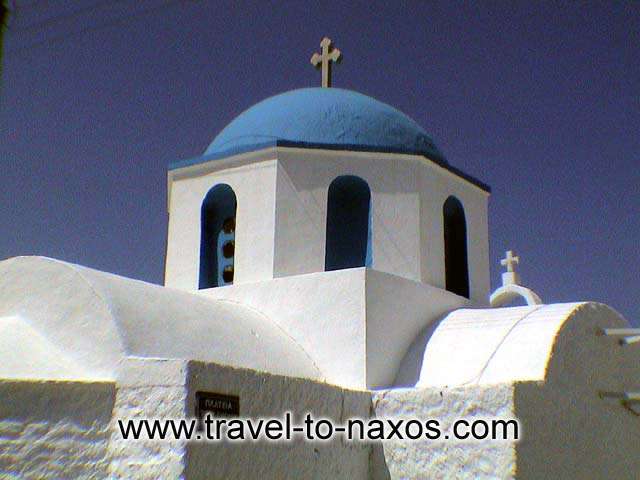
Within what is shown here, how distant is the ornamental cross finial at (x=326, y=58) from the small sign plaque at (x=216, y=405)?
17.0ft

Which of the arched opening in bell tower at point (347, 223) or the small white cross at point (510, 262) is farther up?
the small white cross at point (510, 262)

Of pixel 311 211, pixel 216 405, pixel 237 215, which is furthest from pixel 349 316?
pixel 216 405

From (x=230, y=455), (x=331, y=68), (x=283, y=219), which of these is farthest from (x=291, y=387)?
(x=331, y=68)

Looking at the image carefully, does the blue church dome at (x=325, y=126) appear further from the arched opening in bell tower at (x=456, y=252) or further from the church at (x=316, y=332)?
the arched opening in bell tower at (x=456, y=252)

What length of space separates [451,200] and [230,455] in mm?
4678

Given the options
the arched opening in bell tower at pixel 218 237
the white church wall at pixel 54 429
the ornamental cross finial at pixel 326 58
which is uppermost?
the ornamental cross finial at pixel 326 58

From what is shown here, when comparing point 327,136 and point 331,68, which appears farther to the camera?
point 331,68

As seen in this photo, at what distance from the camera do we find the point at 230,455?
501cm

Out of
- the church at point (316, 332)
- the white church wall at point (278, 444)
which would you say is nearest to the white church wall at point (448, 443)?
the church at point (316, 332)

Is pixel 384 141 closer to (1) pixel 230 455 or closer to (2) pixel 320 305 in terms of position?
(2) pixel 320 305

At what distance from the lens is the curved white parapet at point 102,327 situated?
5410mm

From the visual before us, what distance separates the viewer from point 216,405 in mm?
4984

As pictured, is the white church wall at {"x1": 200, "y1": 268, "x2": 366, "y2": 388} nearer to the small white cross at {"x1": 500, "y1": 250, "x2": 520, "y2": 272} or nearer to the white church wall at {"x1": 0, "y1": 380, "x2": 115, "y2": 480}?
the white church wall at {"x1": 0, "y1": 380, "x2": 115, "y2": 480}

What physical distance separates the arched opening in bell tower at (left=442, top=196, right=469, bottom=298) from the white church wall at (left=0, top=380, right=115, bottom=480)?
480cm
